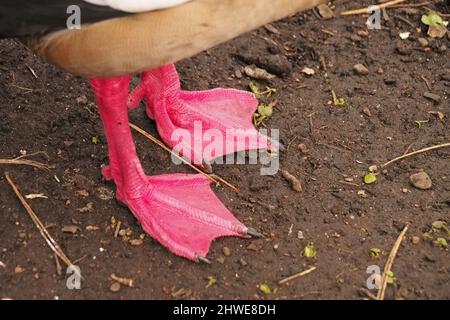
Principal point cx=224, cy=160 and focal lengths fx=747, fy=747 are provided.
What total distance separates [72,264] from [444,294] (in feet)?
4.35

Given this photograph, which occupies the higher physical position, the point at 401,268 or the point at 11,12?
the point at 11,12

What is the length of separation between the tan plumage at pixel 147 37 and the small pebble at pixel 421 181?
1054 mm

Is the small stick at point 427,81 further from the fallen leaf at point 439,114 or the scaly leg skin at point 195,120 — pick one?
the scaly leg skin at point 195,120

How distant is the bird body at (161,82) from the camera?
228 centimetres

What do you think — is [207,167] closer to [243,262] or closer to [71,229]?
[243,262]

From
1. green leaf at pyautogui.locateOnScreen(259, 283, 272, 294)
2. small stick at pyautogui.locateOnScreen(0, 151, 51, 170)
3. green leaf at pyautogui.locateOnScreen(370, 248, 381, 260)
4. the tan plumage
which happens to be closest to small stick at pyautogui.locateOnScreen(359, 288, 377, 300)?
green leaf at pyautogui.locateOnScreen(370, 248, 381, 260)

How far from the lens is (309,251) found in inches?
109

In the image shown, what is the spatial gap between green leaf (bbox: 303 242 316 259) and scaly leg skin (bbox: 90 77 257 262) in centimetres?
21

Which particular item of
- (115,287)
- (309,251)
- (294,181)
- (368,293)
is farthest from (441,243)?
(115,287)

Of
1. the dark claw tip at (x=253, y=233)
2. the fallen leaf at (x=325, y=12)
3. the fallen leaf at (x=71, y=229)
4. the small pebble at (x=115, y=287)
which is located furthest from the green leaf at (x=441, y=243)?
the fallen leaf at (x=325, y=12)

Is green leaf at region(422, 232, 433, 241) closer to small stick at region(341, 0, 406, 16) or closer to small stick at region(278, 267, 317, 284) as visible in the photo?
small stick at region(278, 267, 317, 284)

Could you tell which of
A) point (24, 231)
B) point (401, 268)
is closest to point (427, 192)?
point (401, 268)
